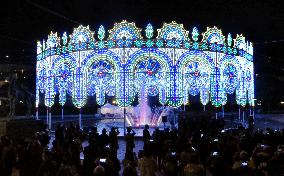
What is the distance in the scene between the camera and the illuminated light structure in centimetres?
2431

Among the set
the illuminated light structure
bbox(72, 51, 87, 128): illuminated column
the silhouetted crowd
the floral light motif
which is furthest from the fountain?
the silhouetted crowd

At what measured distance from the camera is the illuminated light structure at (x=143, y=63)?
24.3 m

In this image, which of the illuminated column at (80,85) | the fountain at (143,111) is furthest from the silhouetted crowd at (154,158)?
the fountain at (143,111)

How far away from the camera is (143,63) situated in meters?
25.2

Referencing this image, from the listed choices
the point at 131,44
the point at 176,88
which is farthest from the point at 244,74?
the point at 131,44

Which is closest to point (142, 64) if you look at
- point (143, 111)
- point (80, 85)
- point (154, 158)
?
point (80, 85)

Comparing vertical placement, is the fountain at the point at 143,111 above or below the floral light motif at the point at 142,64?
below

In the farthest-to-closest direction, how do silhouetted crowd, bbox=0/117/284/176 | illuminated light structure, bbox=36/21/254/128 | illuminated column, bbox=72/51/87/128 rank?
1. illuminated column, bbox=72/51/87/128
2. illuminated light structure, bbox=36/21/254/128
3. silhouetted crowd, bbox=0/117/284/176

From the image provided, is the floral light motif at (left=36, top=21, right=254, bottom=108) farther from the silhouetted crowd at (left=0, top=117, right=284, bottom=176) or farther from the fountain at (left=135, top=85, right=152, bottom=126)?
the silhouetted crowd at (left=0, top=117, right=284, bottom=176)

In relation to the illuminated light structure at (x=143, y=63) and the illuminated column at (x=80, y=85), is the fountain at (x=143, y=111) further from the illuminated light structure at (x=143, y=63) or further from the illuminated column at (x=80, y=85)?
the illuminated column at (x=80, y=85)

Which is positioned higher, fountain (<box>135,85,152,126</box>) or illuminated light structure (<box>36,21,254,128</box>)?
illuminated light structure (<box>36,21,254,128</box>)

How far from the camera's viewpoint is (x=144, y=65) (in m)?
25.4

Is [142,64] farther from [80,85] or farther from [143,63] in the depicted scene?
[80,85]

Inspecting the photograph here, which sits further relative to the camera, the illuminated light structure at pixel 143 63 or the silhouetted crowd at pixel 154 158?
the illuminated light structure at pixel 143 63
